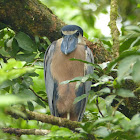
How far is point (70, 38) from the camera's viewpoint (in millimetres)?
3416

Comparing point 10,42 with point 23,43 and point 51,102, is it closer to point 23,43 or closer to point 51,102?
point 23,43

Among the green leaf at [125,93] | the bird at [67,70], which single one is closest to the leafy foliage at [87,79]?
the green leaf at [125,93]

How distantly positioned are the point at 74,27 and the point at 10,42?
0.76m

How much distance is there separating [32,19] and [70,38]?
49cm

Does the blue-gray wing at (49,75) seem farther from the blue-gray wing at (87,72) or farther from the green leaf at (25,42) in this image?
the blue-gray wing at (87,72)

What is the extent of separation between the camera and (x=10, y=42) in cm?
319

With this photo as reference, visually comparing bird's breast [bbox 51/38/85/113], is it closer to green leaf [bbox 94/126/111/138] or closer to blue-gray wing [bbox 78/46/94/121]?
blue-gray wing [bbox 78/46/94/121]

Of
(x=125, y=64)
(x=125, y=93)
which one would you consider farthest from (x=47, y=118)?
(x=125, y=64)

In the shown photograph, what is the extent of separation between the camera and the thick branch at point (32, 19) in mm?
3127

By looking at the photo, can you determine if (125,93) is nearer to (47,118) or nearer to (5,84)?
(47,118)

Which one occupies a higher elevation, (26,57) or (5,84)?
(26,57)

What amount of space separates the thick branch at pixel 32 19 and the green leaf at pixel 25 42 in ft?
0.33

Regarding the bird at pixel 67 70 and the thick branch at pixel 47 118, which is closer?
the thick branch at pixel 47 118

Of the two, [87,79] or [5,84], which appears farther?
[5,84]
